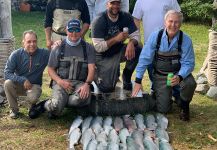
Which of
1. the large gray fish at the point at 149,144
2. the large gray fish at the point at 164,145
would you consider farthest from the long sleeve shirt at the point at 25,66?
the large gray fish at the point at 164,145

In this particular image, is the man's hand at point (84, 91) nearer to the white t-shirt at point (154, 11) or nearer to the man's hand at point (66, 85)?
the man's hand at point (66, 85)

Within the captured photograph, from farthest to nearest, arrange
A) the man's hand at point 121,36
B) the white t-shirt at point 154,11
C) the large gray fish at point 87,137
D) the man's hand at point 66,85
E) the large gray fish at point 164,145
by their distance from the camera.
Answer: the white t-shirt at point 154,11 → the man's hand at point 121,36 → the man's hand at point 66,85 → the large gray fish at point 87,137 → the large gray fish at point 164,145

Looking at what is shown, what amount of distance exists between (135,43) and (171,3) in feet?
2.84

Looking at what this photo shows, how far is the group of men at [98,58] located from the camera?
591 centimetres

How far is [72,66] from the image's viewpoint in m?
5.92

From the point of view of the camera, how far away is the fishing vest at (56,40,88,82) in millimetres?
5918

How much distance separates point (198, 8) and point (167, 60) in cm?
943

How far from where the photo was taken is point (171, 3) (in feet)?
22.1

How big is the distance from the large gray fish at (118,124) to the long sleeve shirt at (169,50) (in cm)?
65

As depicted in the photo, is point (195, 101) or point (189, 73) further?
point (195, 101)

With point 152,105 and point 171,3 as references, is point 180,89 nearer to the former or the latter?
point 152,105

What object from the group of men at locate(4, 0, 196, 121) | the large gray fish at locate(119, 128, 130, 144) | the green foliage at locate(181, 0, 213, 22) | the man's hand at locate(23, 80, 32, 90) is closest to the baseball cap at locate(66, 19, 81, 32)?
the group of men at locate(4, 0, 196, 121)

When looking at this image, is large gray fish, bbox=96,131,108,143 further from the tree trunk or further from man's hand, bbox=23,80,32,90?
the tree trunk

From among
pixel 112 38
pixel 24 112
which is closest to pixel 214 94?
pixel 112 38
